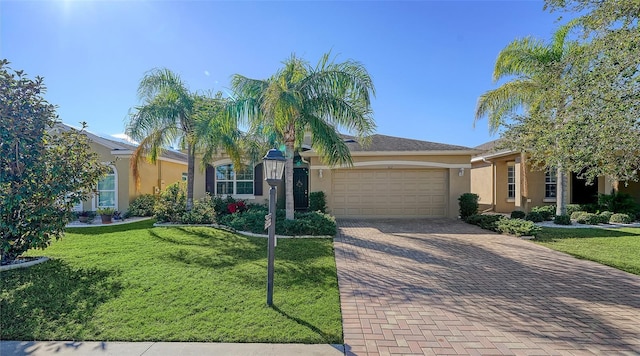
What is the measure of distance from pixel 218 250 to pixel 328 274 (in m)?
3.23

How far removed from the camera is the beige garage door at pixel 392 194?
13.8 meters

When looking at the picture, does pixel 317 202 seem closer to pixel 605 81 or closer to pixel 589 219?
pixel 605 81

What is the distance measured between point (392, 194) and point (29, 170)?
12.3 meters

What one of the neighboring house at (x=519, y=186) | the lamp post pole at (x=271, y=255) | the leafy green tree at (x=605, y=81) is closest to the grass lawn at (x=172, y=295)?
the lamp post pole at (x=271, y=255)

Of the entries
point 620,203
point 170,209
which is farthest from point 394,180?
point 170,209

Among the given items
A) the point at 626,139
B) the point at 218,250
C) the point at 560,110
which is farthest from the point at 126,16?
the point at 626,139

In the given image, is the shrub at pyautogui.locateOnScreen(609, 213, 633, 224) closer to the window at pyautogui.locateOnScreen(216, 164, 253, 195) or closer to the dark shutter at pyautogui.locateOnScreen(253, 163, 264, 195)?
the dark shutter at pyautogui.locateOnScreen(253, 163, 264, 195)

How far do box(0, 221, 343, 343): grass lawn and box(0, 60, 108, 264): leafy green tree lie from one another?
2.66 ft

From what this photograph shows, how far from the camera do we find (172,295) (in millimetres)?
4672

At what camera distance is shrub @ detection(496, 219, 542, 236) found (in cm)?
953

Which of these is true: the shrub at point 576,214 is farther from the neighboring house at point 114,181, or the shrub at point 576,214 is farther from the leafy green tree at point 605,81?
the neighboring house at point 114,181

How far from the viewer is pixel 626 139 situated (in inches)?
231

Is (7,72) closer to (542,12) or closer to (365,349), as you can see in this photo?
(365,349)

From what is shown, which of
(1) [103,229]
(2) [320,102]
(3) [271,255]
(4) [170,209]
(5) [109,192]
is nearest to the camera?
(3) [271,255]
